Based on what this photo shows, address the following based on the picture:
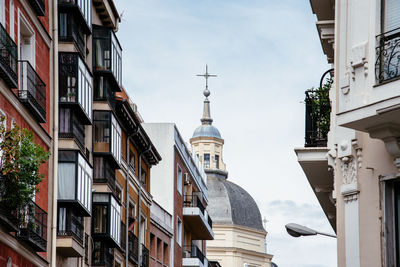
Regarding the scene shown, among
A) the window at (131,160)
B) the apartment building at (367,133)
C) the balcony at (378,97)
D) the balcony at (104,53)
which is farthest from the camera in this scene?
the window at (131,160)

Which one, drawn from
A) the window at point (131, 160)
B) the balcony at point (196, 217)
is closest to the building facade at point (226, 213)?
the balcony at point (196, 217)

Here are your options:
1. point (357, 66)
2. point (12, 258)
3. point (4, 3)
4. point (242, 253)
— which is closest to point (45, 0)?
point (4, 3)

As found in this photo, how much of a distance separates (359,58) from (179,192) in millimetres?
43270

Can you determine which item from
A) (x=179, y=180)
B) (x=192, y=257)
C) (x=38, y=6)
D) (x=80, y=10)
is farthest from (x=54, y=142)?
(x=192, y=257)

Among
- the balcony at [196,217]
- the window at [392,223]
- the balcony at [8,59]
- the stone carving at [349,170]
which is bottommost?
the window at [392,223]

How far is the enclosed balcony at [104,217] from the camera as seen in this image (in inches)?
1447

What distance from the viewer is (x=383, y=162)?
1714 cm

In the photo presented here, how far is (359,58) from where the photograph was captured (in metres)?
16.5

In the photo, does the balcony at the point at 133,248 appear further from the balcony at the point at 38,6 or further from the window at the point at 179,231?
the balcony at the point at 38,6

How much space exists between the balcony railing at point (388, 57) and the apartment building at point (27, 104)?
850 cm

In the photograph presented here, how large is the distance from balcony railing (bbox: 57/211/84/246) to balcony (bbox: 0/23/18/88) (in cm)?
786

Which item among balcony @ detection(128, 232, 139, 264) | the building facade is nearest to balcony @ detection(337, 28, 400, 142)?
balcony @ detection(128, 232, 139, 264)

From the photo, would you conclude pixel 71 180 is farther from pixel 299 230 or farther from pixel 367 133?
pixel 367 133

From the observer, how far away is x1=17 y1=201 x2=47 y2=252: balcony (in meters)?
23.8
